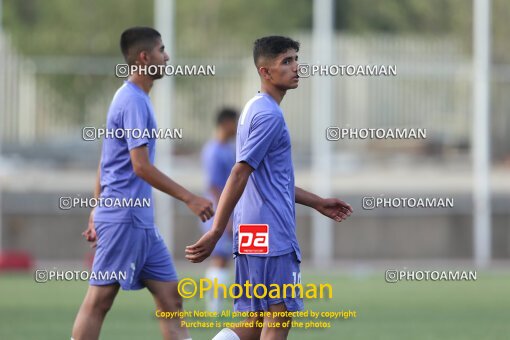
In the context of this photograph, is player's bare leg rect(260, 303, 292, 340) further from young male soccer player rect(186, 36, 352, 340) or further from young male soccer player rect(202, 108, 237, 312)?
young male soccer player rect(202, 108, 237, 312)

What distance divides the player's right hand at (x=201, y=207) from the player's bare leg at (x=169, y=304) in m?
0.79

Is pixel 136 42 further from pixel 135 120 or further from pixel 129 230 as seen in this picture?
pixel 129 230

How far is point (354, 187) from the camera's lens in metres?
23.7

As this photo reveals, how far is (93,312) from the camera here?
852 centimetres

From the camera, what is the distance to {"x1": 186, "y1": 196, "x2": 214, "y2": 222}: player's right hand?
8156 millimetres

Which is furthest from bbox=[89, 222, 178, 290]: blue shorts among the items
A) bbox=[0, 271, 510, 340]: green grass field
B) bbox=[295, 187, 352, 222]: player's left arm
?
bbox=[0, 271, 510, 340]: green grass field

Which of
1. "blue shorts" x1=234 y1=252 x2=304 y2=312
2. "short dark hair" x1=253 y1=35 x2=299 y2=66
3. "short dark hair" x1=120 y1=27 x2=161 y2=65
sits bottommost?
"blue shorts" x1=234 y1=252 x2=304 y2=312

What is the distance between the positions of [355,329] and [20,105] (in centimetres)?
1121

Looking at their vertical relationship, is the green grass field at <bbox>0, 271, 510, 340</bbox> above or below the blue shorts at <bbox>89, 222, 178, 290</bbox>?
below

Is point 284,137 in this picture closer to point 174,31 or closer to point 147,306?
point 147,306

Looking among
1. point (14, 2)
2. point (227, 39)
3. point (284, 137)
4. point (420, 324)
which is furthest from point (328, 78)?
point (284, 137)

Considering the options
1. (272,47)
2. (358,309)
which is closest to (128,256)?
(272,47)

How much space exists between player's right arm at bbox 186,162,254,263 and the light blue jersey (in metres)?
0.08

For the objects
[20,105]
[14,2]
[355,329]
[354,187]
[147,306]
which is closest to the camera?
[355,329]
